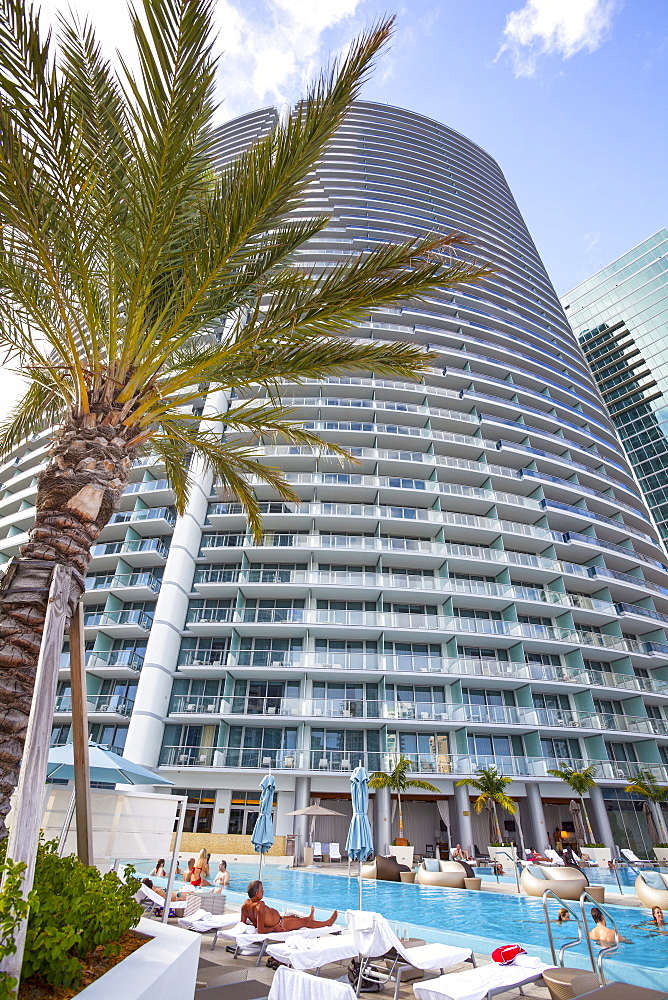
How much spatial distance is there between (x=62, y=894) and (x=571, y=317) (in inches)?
3321

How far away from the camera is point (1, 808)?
3.37 m

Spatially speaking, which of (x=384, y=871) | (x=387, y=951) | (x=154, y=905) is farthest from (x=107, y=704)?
(x=387, y=951)

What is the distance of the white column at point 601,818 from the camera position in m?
24.7

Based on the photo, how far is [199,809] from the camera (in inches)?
955

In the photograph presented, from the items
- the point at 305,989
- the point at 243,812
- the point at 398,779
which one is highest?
the point at 398,779

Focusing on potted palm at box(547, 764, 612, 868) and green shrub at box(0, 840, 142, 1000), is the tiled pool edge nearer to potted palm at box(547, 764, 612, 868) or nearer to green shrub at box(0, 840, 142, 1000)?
green shrub at box(0, 840, 142, 1000)

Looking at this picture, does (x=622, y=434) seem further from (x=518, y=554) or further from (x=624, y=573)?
(x=518, y=554)

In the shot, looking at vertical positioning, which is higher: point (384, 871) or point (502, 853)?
point (502, 853)

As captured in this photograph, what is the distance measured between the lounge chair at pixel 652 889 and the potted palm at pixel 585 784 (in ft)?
30.9

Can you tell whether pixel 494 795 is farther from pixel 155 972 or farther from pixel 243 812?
pixel 155 972

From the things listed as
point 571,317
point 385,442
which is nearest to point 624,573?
point 385,442

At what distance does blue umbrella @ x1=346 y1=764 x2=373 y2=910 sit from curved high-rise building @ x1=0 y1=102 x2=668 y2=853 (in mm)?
8684

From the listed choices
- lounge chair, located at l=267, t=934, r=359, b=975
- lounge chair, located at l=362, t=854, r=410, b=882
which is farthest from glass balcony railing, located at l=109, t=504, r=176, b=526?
lounge chair, located at l=267, t=934, r=359, b=975

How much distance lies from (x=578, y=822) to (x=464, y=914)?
16.2m
